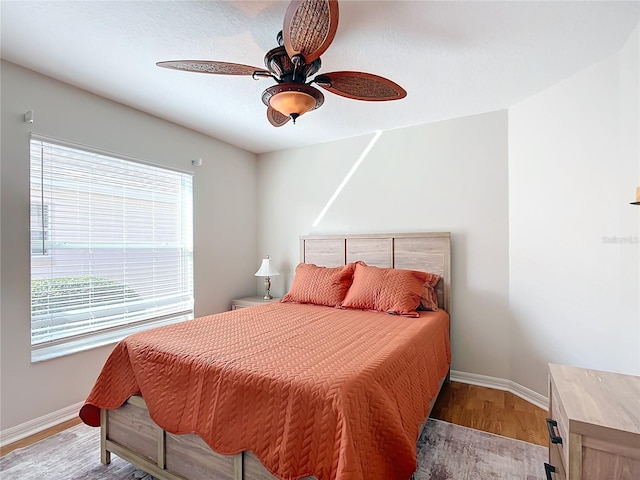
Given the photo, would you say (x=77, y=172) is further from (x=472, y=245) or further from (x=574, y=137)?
(x=574, y=137)

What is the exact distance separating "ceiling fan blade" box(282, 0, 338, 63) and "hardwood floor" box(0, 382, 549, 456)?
2.52 meters

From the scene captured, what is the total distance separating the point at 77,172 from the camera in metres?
2.49

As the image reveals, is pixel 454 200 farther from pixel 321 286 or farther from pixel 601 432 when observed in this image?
pixel 601 432

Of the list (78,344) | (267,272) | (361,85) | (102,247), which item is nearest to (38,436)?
(78,344)

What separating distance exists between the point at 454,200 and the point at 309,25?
2.23 m

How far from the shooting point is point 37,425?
2.20 metres

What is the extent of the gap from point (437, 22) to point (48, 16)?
2058 mm

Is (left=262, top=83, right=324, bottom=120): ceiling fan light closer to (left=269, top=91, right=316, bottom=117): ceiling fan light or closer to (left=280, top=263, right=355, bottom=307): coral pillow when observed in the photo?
(left=269, top=91, right=316, bottom=117): ceiling fan light

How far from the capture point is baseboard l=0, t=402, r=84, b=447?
6.76 feet

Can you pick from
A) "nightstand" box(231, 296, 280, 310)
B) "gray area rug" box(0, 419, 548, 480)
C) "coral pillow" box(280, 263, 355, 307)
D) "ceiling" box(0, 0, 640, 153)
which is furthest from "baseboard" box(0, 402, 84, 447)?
"ceiling" box(0, 0, 640, 153)

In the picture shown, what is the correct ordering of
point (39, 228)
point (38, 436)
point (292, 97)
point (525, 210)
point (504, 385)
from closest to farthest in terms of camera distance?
point (292, 97)
point (38, 436)
point (39, 228)
point (525, 210)
point (504, 385)

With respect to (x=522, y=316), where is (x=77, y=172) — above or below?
above

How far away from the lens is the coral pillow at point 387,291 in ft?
8.58

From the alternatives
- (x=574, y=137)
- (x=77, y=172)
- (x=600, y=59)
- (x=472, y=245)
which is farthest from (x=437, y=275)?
(x=77, y=172)
